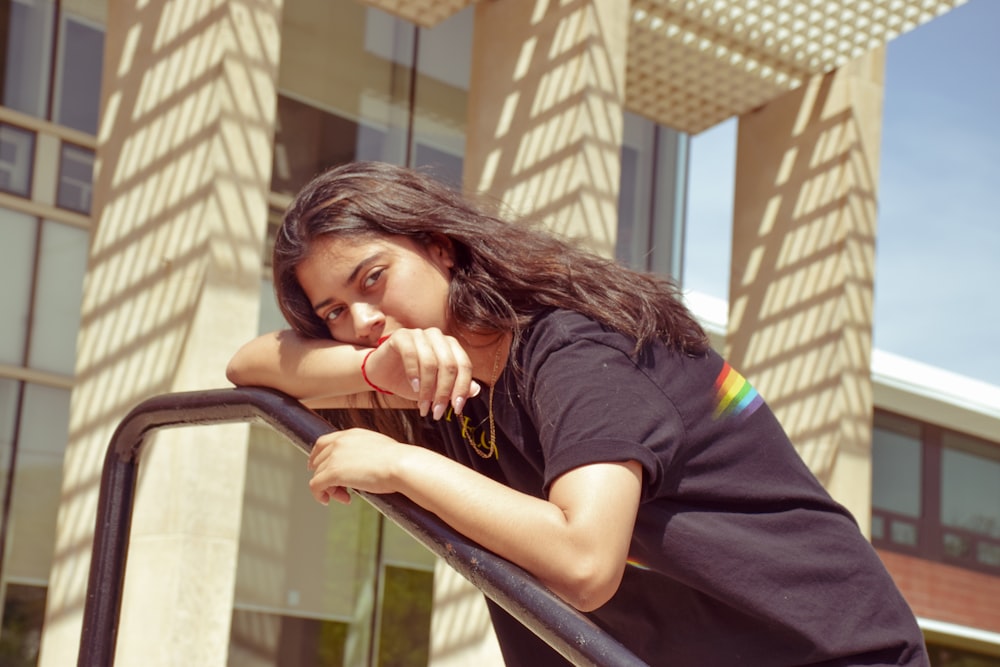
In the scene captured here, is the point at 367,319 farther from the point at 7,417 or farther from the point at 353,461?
the point at 7,417

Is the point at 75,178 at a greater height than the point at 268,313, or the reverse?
the point at 75,178

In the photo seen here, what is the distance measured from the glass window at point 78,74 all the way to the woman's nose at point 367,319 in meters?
8.07

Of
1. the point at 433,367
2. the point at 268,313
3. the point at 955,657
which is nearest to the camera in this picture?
the point at 433,367

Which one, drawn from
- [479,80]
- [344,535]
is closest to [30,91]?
[479,80]

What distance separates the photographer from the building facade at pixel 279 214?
7086 mm

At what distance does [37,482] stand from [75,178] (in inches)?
88.5

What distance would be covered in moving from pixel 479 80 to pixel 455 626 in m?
3.97

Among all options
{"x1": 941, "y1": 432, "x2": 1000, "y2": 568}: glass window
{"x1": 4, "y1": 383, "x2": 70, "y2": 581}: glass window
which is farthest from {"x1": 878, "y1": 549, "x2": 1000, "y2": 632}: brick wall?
{"x1": 4, "y1": 383, "x2": 70, "y2": 581}: glass window

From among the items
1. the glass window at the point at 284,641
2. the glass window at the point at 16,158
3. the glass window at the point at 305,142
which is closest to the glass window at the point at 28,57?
the glass window at the point at 16,158

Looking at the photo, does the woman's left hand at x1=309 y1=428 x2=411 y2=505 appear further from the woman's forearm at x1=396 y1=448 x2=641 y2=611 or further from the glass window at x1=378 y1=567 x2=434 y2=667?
the glass window at x1=378 y1=567 x2=434 y2=667

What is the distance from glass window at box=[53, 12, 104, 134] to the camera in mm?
9305

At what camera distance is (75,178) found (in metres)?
9.36

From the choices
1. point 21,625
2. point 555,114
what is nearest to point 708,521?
point 555,114

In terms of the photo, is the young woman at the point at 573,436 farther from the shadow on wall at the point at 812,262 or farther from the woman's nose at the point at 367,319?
the shadow on wall at the point at 812,262
